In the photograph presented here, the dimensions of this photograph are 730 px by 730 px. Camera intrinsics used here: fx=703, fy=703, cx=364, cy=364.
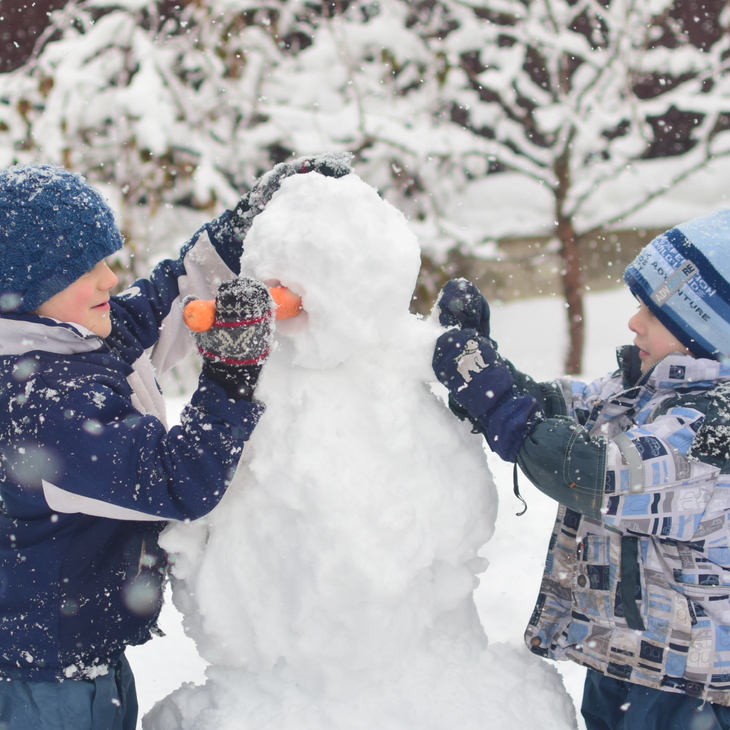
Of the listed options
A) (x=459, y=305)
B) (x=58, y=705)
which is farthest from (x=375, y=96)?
(x=58, y=705)

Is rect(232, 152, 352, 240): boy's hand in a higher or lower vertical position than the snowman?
higher

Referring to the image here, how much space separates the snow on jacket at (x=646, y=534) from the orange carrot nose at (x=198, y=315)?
0.63m

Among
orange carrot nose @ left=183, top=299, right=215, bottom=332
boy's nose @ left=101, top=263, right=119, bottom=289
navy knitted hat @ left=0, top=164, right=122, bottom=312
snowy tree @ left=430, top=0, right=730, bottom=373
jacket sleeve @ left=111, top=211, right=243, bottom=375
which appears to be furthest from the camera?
snowy tree @ left=430, top=0, right=730, bottom=373

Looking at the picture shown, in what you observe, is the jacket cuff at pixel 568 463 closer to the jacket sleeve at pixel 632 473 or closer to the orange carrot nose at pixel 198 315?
the jacket sleeve at pixel 632 473

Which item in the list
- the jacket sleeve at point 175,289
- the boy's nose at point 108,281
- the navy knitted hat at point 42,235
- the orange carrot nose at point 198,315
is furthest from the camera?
the jacket sleeve at point 175,289

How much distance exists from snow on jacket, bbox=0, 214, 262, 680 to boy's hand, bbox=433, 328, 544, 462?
1.25 feet

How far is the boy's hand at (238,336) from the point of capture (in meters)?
1.12

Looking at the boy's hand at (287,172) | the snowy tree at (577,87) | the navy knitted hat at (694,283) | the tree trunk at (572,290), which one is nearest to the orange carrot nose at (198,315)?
the boy's hand at (287,172)

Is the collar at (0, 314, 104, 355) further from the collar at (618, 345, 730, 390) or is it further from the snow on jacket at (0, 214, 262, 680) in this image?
the collar at (618, 345, 730, 390)

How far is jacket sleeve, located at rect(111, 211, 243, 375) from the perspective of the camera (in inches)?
62.0

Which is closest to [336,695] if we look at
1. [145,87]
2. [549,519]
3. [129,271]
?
[549,519]

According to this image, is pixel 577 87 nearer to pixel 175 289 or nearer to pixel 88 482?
pixel 175 289

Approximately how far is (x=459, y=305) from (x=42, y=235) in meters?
0.78

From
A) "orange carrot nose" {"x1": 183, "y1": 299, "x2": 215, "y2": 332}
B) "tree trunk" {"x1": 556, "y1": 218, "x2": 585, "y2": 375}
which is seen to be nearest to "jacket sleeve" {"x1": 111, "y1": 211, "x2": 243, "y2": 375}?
"orange carrot nose" {"x1": 183, "y1": 299, "x2": 215, "y2": 332}
